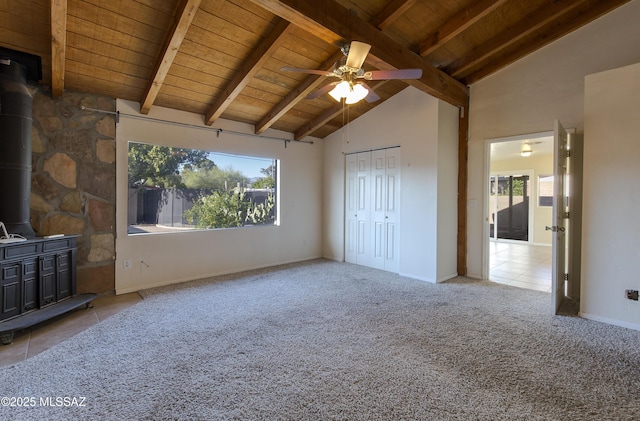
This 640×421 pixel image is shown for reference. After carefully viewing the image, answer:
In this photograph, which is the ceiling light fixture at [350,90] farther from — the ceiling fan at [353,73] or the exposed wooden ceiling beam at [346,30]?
the exposed wooden ceiling beam at [346,30]

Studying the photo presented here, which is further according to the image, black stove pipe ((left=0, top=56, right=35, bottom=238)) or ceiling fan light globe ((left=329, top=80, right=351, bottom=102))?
black stove pipe ((left=0, top=56, right=35, bottom=238))

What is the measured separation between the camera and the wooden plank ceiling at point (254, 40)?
2742 millimetres

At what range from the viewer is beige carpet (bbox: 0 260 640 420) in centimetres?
184

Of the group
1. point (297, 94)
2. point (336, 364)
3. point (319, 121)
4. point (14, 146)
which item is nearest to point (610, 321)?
point (336, 364)

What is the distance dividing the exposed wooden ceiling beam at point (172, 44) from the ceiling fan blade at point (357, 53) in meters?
1.28

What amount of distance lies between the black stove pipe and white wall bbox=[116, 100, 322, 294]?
3.06 ft

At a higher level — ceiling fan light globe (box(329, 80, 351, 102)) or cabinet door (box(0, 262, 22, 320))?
ceiling fan light globe (box(329, 80, 351, 102))

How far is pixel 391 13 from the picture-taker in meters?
3.17

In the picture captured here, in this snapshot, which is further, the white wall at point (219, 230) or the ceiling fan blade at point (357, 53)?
the white wall at point (219, 230)

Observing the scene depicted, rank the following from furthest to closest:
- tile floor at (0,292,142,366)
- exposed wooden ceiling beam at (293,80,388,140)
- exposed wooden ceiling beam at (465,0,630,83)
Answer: exposed wooden ceiling beam at (293,80,388,140), exposed wooden ceiling beam at (465,0,630,83), tile floor at (0,292,142,366)

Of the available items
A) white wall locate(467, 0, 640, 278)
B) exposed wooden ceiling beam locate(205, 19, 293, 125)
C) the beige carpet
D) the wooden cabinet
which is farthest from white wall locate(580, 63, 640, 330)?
the wooden cabinet

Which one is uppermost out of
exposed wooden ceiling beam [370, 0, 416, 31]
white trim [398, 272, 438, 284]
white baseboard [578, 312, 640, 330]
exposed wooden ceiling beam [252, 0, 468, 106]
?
exposed wooden ceiling beam [370, 0, 416, 31]

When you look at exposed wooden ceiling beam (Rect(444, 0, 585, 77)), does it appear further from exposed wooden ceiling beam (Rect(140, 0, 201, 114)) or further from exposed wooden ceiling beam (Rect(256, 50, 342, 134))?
exposed wooden ceiling beam (Rect(140, 0, 201, 114))

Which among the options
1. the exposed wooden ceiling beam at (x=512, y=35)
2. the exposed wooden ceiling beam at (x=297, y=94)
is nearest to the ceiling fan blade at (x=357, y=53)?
the exposed wooden ceiling beam at (x=297, y=94)
